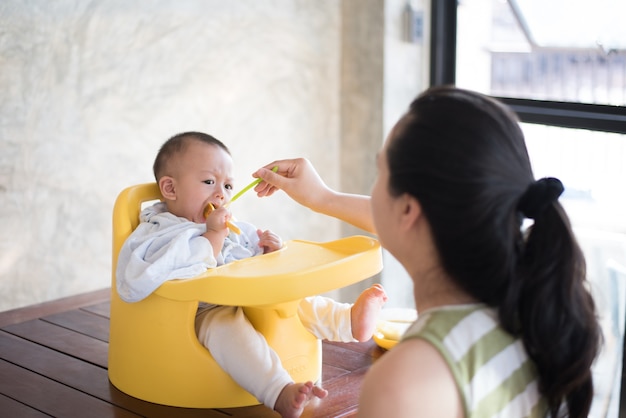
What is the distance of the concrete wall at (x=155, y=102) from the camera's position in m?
2.07

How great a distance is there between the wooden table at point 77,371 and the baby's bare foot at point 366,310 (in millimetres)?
81

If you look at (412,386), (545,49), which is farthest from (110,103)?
(412,386)

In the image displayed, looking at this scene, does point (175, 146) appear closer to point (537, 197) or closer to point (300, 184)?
point (300, 184)

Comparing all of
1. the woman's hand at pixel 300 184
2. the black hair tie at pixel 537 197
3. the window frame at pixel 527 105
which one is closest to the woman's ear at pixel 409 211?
the black hair tie at pixel 537 197

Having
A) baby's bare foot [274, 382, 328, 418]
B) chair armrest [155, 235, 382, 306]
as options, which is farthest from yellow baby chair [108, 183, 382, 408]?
baby's bare foot [274, 382, 328, 418]

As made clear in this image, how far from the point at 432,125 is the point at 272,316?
0.58 metres

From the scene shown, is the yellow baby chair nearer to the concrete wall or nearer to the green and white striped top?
the green and white striped top

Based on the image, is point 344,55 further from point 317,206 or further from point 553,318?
point 553,318

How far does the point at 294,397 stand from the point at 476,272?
1.50 ft

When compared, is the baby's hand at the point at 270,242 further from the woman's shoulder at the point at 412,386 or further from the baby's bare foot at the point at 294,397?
the woman's shoulder at the point at 412,386

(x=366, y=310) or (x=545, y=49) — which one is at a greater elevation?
(x=545, y=49)

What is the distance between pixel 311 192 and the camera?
1.55m

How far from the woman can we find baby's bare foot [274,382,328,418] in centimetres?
35

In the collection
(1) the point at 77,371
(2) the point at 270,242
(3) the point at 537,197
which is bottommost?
(1) the point at 77,371
